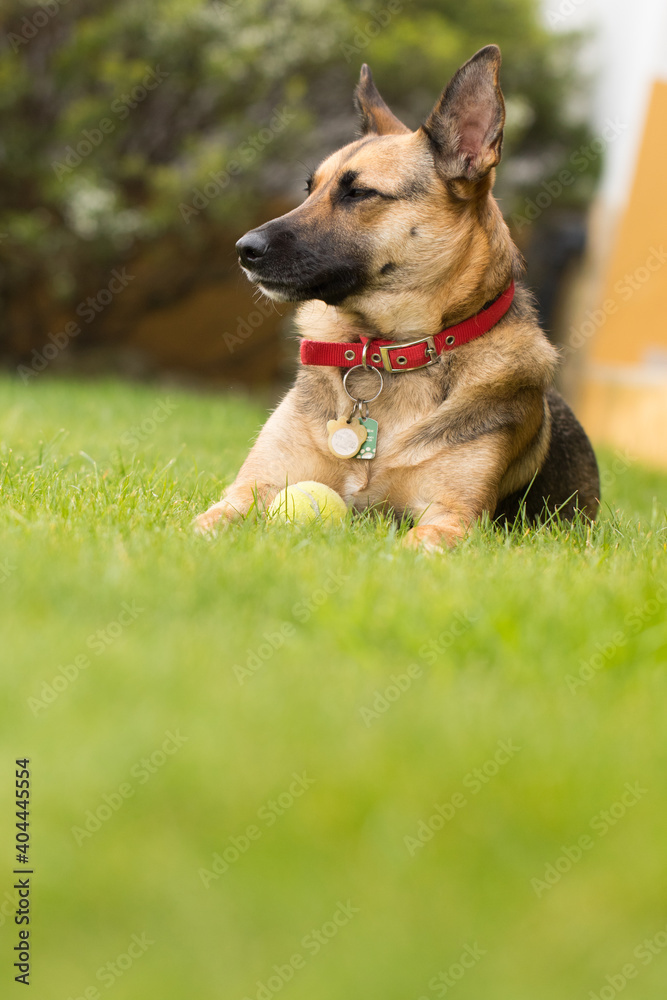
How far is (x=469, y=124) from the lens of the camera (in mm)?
3561

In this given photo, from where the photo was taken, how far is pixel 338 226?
3508mm

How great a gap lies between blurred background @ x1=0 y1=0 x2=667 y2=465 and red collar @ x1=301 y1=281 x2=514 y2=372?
484cm

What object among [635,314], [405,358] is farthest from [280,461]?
[635,314]

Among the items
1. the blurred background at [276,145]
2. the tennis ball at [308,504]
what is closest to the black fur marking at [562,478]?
the tennis ball at [308,504]

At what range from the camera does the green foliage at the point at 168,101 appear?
31.6ft

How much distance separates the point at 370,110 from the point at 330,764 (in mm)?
3301

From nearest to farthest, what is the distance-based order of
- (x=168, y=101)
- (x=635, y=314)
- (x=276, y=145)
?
(x=635, y=314) < (x=276, y=145) < (x=168, y=101)

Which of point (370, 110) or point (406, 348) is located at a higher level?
point (370, 110)

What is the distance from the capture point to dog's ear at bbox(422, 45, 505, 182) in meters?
3.47

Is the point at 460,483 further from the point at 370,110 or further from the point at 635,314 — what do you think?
the point at 635,314

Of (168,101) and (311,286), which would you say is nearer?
(311,286)

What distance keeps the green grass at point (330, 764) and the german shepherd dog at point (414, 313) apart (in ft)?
2.99

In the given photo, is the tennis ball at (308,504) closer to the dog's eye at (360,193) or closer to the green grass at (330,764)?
the green grass at (330,764)

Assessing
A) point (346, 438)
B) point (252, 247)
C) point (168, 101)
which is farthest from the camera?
point (168, 101)
